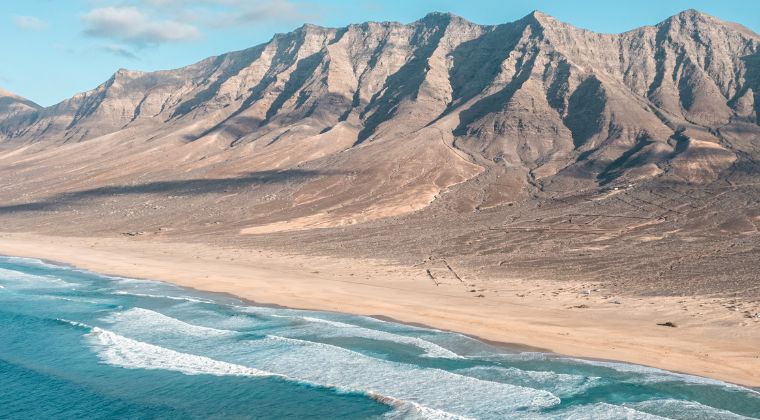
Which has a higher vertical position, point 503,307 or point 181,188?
point 181,188

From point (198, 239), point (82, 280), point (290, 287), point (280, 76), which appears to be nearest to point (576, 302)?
point (290, 287)

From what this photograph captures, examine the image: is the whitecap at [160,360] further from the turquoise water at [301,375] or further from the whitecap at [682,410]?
the whitecap at [682,410]

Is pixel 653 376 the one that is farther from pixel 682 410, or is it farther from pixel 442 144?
pixel 442 144

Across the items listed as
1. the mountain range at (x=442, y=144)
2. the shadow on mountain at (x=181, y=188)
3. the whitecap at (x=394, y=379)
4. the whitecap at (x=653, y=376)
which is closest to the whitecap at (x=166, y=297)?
the whitecap at (x=394, y=379)

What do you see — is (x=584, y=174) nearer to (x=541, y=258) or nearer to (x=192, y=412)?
(x=541, y=258)

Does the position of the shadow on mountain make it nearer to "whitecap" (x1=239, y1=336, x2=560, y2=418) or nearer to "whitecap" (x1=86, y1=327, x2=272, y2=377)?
"whitecap" (x1=86, y1=327, x2=272, y2=377)

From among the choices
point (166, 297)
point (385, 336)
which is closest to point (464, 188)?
point (166, 297)
